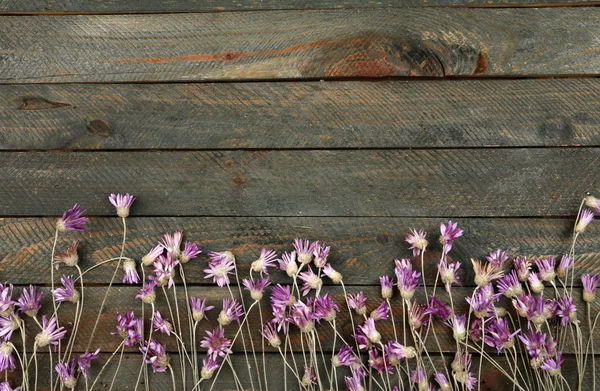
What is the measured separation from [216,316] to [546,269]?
61cm

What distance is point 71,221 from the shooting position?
3.05ft

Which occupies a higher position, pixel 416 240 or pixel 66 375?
pixel 416 240

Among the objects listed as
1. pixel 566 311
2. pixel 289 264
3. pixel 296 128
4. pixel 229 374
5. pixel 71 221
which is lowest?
pixel 229 374

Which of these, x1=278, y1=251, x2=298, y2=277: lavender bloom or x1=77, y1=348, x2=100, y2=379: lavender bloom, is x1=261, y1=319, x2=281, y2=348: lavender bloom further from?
x1=77, y1=348, x2=100, y2=379: lavender bloom

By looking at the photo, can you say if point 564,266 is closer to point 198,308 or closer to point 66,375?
point 198,308

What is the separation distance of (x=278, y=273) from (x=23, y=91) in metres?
0.60

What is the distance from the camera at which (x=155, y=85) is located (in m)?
0.97

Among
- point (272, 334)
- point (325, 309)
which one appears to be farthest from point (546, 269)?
point (272, 334)

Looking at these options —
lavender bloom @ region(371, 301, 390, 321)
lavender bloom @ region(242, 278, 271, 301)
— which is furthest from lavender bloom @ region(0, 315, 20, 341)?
lavender bloom @ region(371, 301, 390, 321)

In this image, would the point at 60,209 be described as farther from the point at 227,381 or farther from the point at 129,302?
the point at 227,381

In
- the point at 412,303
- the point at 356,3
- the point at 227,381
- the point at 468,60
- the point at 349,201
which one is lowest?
the point at 227,381

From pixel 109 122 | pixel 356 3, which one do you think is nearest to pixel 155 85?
pixel 109 122

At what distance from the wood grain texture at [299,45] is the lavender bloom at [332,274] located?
1.17 ft

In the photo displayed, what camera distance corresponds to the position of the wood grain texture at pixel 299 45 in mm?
939
